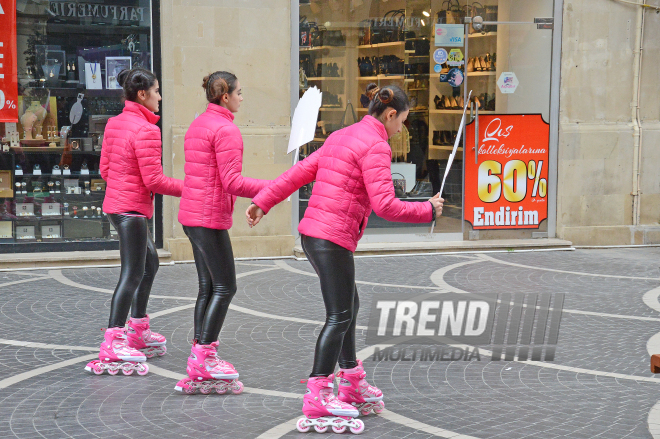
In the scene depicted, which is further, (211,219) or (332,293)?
(211,219)

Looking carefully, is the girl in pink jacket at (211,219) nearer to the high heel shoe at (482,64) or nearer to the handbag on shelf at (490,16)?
the high heel shoe at (482,64)

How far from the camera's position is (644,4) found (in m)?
Result: 11.9

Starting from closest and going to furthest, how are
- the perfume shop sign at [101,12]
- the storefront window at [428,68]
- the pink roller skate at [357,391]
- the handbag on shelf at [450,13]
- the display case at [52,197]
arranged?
the pink roller skate at [357,391]
the perfume shop sign at [101,12]
the display case at [52,197]
the storefront window at [428,68]
the handbag on shelf at [450,13]

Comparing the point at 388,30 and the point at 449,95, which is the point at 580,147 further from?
the point at 388,30

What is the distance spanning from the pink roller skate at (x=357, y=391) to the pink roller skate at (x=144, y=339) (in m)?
1.88

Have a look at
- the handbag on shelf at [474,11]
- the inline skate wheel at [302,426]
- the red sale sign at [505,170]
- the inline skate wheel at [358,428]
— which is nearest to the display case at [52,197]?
the red sale sign at [505,170]

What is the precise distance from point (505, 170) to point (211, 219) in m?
7.39

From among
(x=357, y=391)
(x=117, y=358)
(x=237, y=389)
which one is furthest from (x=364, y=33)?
(x=357, y=391)

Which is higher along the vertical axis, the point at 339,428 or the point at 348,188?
the point at 348,188

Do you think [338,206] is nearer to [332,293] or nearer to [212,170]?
[332,293]

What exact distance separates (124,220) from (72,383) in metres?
1.18

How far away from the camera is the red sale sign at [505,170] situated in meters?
11.9

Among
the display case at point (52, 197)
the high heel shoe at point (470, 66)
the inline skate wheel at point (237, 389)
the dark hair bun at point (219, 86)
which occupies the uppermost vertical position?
the high heel shoe at point (470, 66)

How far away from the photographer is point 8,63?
1049 centimetres
